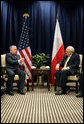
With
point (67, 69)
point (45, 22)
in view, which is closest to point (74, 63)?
point (67, 69)

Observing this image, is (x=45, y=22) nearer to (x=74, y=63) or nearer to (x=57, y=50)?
(x=57, y=50)

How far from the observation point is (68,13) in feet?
24.5

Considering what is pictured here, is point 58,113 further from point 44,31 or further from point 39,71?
point 44,31

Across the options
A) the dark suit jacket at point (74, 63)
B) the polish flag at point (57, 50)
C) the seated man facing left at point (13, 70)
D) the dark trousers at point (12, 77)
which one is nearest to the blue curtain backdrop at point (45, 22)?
the polish flag at point (57, 50)

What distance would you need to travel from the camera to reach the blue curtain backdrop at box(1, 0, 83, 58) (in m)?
7.34

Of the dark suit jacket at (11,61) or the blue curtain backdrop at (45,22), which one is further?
the blue curtain backdrop at (45,22)

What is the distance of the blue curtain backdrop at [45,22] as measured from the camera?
734 centimetres

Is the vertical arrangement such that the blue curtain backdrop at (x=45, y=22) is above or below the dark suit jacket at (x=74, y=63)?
above

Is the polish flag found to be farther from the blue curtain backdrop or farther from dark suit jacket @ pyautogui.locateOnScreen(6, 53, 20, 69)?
dark suit jacket @ pyautogui.locateOnScreen(6, 53, 20, 69)

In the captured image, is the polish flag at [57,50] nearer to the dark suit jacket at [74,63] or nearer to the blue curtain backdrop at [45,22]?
the blue curtain backdrop at [45,22]

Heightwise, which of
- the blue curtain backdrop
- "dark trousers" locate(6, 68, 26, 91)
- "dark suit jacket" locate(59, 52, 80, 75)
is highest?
the blue curtain backdrop

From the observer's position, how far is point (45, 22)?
24.4 feet

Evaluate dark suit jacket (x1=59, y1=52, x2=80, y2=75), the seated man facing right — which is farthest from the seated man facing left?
dark suit jacket (x1=59, y1=52, x2=80, y2=75)

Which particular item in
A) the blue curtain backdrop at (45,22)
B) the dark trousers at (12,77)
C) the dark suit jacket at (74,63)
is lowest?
the dark trousers at (12,77)
